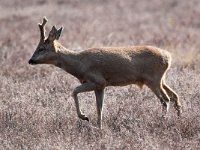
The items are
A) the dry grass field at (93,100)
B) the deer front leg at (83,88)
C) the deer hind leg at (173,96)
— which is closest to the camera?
the dry grass field at (93,100)

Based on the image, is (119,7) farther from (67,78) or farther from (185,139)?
(185,139)

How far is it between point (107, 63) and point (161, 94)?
108 cm

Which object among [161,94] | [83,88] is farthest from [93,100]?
[83,88]

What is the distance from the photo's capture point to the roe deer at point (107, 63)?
1034 centimetres

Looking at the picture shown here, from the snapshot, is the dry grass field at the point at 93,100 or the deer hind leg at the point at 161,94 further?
the deer hind leg at the point at 161,94

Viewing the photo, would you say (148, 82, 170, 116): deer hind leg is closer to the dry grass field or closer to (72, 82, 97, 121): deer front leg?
the dry grass field

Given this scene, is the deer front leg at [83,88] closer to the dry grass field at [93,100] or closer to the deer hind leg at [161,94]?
the dry grass field at [93,100]

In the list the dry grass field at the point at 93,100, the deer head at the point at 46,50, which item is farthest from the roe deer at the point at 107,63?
the dry grass field at the point at 93,100

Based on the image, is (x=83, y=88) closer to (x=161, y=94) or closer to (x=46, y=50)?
(x=46, y=50)

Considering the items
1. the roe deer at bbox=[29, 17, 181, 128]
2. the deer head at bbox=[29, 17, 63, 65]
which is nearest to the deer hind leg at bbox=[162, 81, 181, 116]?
the roe deer at bbox=[29, 17, 181, 128]

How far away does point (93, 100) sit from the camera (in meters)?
11.6

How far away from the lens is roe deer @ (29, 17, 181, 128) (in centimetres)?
1034

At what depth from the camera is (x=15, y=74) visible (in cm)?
1427

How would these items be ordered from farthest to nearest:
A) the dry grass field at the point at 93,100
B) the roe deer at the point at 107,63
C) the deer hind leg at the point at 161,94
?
the deer hind leg at the point at 161,94, the roe deer at the point at 107,63, the dry grass field at the point at 93,100
